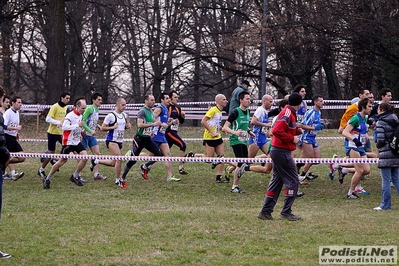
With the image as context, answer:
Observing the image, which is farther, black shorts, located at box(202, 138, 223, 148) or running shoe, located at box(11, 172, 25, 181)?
running shoe, located at box(11, 172, 25, 181)

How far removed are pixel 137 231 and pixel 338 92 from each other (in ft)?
86.5

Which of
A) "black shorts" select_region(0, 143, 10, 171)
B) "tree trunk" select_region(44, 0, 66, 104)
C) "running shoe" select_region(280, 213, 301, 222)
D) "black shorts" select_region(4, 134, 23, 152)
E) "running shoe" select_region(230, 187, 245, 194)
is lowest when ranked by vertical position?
"running shoe" select_region(230, 187, 245, 194)

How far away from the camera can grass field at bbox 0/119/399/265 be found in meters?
8.24

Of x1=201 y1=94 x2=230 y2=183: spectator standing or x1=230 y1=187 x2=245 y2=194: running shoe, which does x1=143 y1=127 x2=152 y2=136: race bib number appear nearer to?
x1=201 y1=94 x2=230 y2=183: spectator standing

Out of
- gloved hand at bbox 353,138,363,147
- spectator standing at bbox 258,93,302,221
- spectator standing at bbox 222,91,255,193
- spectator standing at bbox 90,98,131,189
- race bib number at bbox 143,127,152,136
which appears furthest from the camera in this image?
spectator standing at bbox 90,98,131,189

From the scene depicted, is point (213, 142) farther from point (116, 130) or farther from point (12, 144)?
point (12, 144)

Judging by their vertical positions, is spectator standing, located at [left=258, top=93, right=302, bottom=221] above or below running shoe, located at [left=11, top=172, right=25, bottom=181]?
above

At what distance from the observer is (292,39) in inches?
1203

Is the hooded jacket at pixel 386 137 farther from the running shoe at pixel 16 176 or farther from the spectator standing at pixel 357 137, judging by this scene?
the running shoe at pixel 16 176

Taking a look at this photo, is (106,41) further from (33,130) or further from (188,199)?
(188,199)

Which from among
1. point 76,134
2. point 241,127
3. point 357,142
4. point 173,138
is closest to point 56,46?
point 173,138

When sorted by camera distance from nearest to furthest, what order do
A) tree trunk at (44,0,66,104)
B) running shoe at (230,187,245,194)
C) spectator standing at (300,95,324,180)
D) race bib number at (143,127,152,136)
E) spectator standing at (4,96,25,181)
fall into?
1. running shoe at (230,187,245,194)
2. spectator standing at (300,95,324,180)
3. race bib number at (143,127,152,136)
4. spectator standing at (4,96,25,181)
5. tree trunk at (44,0,66,104)

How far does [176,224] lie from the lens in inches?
400

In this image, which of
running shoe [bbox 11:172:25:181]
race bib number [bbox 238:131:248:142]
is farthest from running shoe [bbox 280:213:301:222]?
running shoe [bbox 11:172:25:181]
